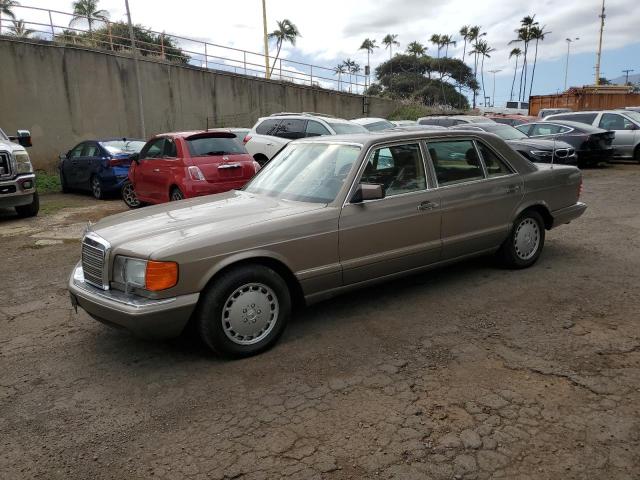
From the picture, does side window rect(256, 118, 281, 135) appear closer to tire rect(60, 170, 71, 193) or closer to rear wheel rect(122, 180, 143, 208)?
rear wheel rect(122, 180, 143, 208)

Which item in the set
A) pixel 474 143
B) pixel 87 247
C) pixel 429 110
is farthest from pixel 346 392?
pixel 429 110

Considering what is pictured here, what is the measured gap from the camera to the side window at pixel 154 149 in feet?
30.5

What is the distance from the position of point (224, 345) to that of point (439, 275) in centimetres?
274

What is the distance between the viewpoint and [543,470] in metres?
2.49

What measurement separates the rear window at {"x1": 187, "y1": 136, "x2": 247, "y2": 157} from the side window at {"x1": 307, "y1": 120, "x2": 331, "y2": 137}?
2769 mm

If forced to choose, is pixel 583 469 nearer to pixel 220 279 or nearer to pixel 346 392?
pixel 346 392

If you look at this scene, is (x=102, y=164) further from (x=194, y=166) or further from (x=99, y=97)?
(x=99, y=97)

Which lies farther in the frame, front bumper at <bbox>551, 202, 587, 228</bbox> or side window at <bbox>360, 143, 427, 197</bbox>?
front bumper at <bbox>551, 202, 587, 228</bbox>

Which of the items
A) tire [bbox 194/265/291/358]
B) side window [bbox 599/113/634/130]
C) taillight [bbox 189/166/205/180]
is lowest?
tire [bbox 194/265/291/358]

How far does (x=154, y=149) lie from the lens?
9.52 metres

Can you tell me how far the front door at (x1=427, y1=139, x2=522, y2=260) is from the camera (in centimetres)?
484

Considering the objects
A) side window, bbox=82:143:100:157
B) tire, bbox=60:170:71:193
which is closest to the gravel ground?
side window, bbox=82:143:100:157

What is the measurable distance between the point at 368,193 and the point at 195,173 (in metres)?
5.11

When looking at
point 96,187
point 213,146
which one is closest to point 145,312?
point 213,146
